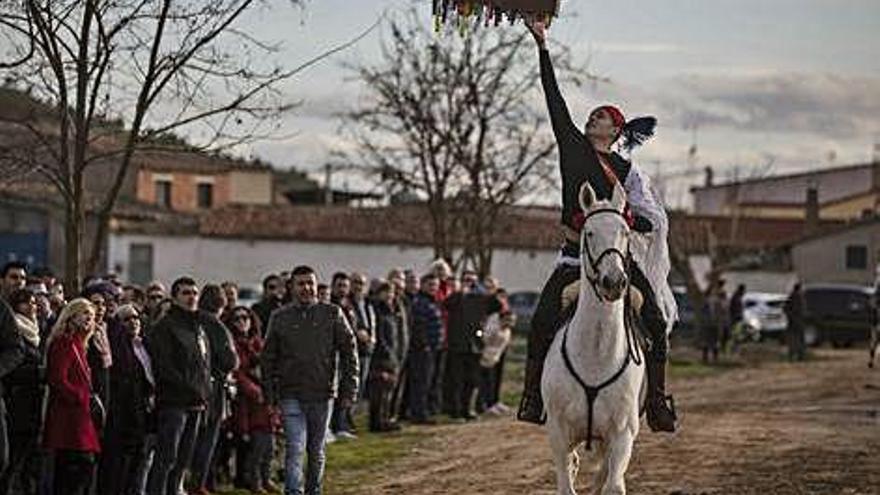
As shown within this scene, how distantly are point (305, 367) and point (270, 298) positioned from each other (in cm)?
541

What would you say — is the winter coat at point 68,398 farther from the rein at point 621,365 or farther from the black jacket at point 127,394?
the rein at point 621,365

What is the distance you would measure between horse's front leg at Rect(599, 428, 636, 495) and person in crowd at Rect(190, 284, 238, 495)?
15.4 feet

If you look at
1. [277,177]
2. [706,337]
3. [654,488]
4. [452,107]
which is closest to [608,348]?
[654,488]

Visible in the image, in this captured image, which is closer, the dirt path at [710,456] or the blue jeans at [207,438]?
the blue jeans at [207,438]

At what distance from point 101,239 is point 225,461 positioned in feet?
8.51

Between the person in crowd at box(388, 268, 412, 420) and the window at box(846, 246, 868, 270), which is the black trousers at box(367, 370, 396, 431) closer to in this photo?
the person in crowd at box(388, 268, 412, 420)

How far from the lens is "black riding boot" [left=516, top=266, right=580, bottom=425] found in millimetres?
12703

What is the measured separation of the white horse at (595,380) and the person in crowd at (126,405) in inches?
153

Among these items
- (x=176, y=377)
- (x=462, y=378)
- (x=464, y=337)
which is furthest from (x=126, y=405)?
(x=462, y=378)

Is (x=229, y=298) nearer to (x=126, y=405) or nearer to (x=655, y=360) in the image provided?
(x=126, y=405)

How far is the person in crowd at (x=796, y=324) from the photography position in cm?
4562

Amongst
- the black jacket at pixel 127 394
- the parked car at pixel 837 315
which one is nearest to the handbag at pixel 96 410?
the black jacket at pixel 127 394

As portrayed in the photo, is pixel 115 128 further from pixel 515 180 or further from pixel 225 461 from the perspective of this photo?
pixel 515 180

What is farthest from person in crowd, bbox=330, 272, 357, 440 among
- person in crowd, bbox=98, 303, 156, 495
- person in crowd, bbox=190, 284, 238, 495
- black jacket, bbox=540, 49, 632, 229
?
black jacket, bbox=540, 49, 632, 229
